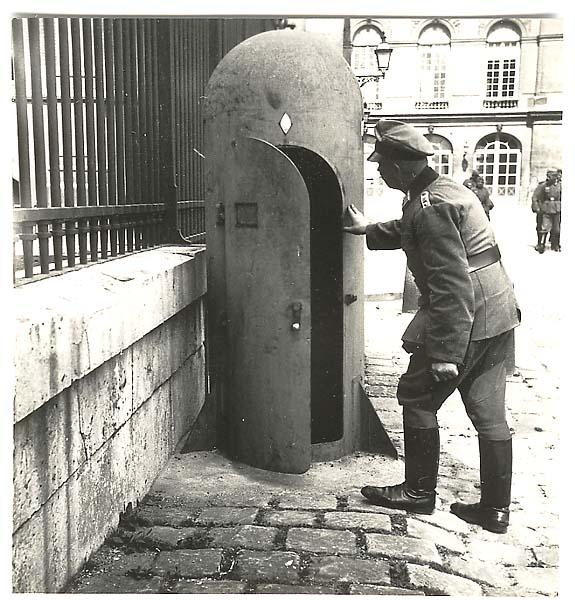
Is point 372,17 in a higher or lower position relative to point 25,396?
higher

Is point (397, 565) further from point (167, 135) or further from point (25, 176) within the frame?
point (167, 135)

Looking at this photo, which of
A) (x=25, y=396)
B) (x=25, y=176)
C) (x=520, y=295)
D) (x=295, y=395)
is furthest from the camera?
(x=520, y=295)

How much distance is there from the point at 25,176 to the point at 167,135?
2.41 m

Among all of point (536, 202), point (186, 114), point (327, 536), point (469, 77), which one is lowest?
point (327, 536)

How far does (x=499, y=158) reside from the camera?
6.64m

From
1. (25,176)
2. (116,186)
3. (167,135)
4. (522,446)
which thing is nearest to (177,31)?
(167,135)

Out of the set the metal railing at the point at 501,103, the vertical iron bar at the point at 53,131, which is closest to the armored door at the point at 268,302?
the vertical iron bar at the point at 53,131

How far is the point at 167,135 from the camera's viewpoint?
529 cm

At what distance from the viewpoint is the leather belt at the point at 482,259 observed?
3498 mm

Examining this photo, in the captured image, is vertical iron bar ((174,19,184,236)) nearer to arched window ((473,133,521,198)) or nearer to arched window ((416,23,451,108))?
arched window ((416,23,451,108))

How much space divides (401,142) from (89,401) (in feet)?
6.16

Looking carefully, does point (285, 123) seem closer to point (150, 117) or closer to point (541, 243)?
point (150, 117)

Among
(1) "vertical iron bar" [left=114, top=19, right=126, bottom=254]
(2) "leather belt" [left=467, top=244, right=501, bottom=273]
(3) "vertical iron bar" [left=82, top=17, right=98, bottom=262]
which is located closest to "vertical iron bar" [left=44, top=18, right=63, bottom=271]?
(3) "vertical iron bar" [left=82, top=17, right=98, bottom=262]

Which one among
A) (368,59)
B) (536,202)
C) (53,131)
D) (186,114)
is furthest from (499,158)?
(53,131)
